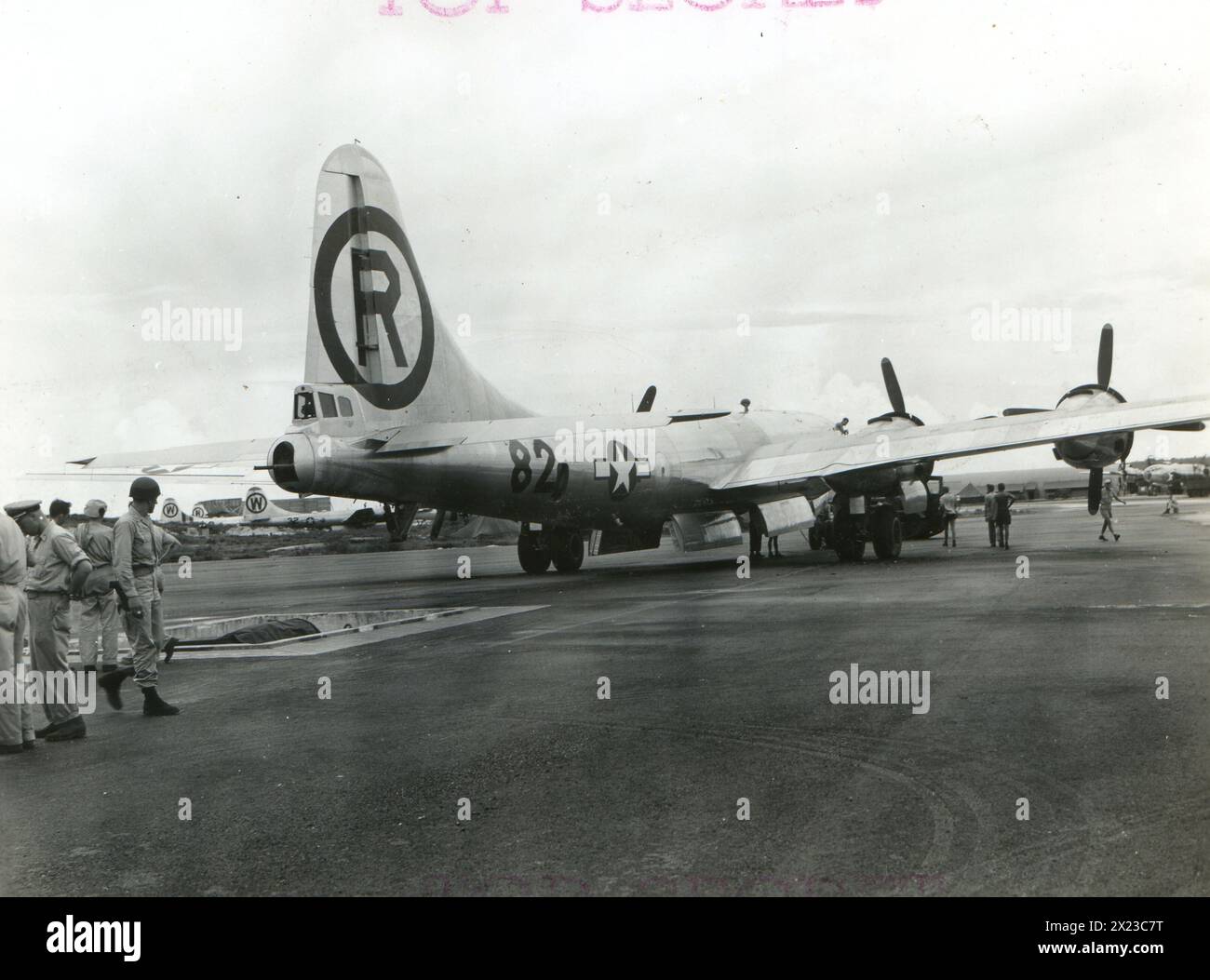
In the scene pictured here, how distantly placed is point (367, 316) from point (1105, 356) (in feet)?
57.9

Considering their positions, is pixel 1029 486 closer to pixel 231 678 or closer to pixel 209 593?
pixel 209 593

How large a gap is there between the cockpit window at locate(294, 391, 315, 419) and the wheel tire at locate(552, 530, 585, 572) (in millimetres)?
8442

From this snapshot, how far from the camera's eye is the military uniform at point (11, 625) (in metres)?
8.01

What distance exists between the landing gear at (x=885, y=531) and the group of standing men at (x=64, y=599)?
58.4ft

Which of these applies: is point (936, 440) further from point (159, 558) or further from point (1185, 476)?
point (1185, 476)

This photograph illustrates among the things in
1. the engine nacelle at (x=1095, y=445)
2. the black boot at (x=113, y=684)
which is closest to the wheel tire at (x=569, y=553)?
the engine nacelle at (x=1095, y=445)

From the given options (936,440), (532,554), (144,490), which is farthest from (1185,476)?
(144,490)

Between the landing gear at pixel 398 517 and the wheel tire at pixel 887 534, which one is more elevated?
the landing gear at pixel 398 517

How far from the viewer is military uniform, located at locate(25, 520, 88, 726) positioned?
895 cm

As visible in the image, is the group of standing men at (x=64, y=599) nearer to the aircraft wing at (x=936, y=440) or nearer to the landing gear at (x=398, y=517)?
the landing gear at (x=398, y=517)

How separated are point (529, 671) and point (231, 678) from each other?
130 inches

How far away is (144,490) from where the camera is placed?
9820 millimetres
